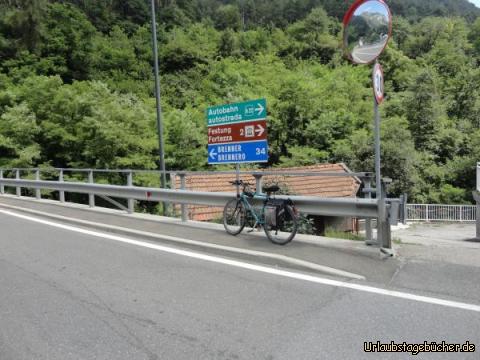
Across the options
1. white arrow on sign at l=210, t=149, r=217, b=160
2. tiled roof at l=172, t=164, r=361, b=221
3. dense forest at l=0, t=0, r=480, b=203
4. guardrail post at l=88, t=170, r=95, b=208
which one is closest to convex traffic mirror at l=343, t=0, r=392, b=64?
white arrow on sign at l=210, t=149, r=217, b=160

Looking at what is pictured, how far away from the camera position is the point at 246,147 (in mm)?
8016

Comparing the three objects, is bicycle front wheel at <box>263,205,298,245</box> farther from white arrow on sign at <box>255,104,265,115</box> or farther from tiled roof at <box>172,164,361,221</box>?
tiled roof at <box>172,164,361,221</box>

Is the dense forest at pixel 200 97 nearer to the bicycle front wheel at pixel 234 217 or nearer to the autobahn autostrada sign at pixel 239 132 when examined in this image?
the autobahn autostrada sign at pixel 239 132

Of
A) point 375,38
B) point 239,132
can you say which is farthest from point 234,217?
point 375,38

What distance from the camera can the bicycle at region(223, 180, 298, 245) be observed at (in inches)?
268

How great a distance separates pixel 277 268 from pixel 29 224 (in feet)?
21.3

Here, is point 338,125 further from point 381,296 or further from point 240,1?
point 240,1

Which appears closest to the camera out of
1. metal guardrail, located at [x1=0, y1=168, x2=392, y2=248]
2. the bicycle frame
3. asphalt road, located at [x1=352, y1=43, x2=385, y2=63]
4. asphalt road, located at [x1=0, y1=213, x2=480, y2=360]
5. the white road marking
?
asphalt road, located at [x1=0, y1=213, x2=480, y2=360]

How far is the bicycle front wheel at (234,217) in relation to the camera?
7648 millimetres

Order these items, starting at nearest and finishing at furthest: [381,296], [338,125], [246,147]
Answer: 1. [381,296]
2. [246,147]
3. [338,125]

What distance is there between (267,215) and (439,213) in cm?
3042

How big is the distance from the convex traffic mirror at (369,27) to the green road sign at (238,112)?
6.69ft

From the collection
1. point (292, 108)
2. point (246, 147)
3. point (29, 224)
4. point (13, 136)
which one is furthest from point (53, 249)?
point (292, 108)

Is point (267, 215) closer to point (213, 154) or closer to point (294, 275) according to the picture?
point (294, 275)
